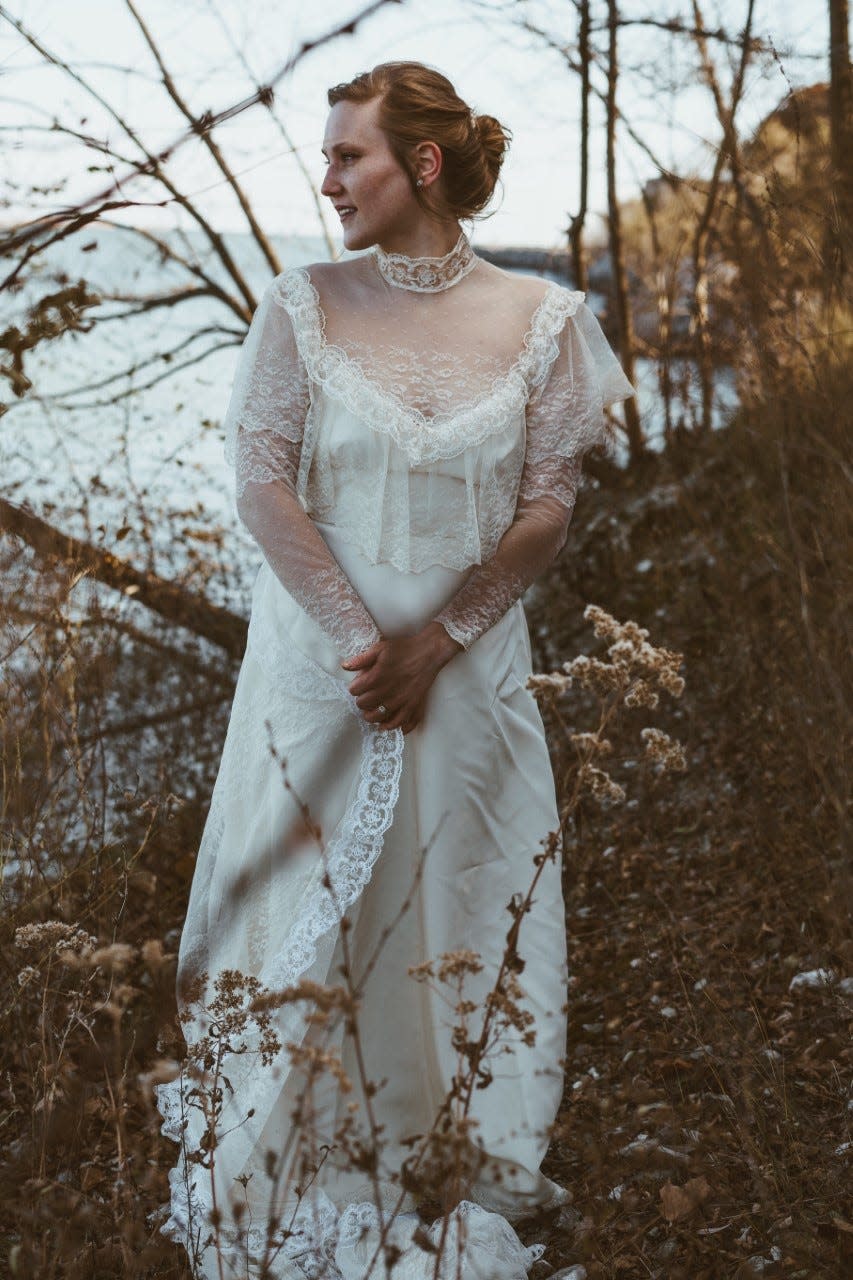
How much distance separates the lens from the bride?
251 centimetres

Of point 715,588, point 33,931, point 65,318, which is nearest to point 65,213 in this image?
point 65,318

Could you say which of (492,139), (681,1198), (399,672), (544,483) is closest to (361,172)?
(492,139)

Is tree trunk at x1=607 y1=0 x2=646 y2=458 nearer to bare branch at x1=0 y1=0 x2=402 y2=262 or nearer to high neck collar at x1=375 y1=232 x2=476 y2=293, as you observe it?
high neck collar at x1=375 y1=232 x2=476 y2=293

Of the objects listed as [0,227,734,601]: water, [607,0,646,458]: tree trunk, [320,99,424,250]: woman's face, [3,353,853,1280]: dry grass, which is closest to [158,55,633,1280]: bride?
[320,99,424,250]: woman's face

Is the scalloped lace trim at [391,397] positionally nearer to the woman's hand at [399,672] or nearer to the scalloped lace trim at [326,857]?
the woman's hand at [399,672]

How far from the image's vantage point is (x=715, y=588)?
605cm

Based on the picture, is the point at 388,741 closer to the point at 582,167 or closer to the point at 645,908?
the point at 645,908

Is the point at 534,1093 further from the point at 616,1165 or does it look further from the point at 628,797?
the point at 628,797

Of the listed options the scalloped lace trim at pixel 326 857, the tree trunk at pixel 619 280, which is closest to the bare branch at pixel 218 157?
the scalloped lace trim at pixel 326 857

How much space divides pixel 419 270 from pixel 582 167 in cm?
503

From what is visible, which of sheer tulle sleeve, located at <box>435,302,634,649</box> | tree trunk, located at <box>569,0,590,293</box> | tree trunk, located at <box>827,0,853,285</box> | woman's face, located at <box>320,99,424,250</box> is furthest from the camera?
tree trunk, located at <box>569,0,590,293</box>

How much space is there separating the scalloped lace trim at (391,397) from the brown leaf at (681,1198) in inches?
60.7

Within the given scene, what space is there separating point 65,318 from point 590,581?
6013 millimetres

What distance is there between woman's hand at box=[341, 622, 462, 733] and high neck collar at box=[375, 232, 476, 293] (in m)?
0.69
